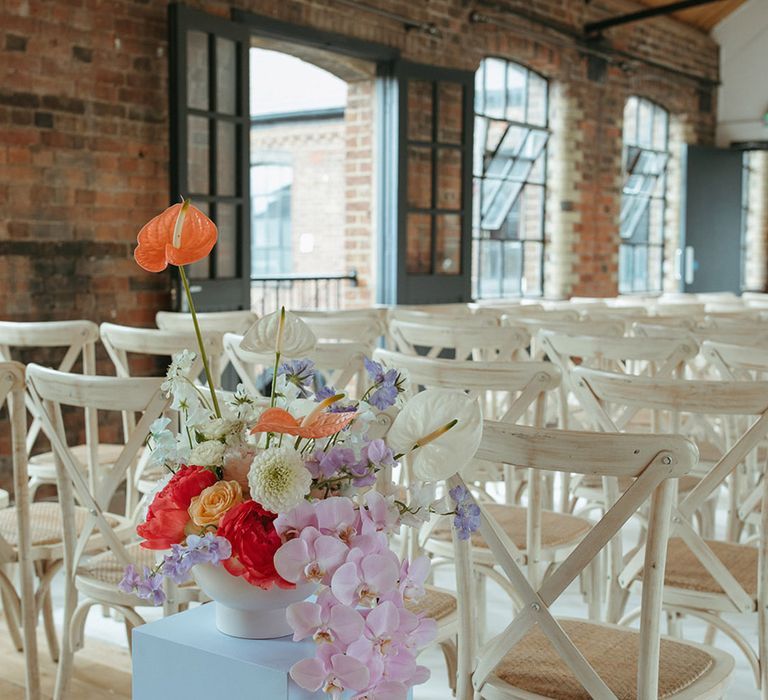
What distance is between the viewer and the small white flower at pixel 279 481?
47.7 inches

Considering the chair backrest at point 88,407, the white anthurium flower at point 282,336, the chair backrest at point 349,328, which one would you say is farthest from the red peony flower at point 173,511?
the chair backrest at point 349,328

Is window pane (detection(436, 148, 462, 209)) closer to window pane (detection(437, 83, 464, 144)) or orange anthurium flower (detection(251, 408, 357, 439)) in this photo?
window pane (detection(437, 83, 464, 144))

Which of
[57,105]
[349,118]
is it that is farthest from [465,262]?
[57,105]

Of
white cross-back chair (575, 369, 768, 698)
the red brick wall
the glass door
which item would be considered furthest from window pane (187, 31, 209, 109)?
white cross-back chair (575, 369, 768, 698)

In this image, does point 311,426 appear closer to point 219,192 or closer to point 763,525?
point 763,525

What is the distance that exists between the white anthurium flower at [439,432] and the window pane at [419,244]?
6407mm

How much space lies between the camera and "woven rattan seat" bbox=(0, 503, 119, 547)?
276 cm

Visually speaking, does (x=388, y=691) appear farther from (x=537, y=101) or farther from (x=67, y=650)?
(x=537, y=101)

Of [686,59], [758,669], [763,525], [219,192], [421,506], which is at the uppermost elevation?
[686,59]

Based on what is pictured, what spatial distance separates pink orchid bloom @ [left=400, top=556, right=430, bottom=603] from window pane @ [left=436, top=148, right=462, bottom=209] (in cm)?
676

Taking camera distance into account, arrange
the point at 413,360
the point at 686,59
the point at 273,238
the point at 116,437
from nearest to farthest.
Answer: the point at 413,360 < the point at 116,437 < the point at 686,59 < the point at 273,238

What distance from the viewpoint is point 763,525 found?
7.32ft

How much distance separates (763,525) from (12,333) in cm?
244

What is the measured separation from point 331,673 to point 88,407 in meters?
1.31
